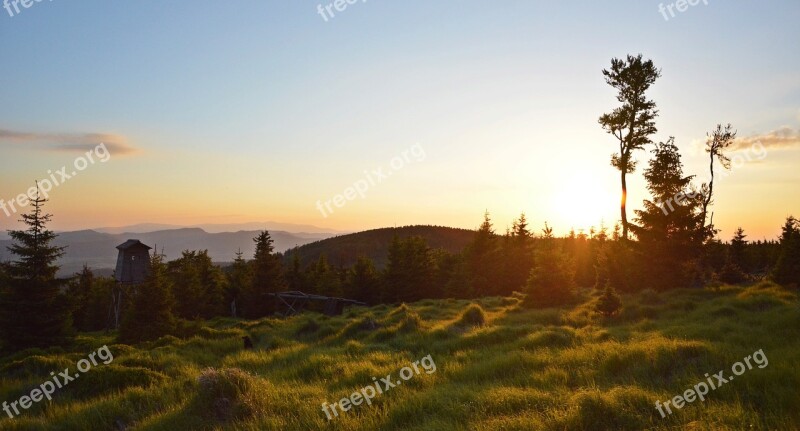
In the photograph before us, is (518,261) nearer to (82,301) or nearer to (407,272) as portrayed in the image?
(407,272)

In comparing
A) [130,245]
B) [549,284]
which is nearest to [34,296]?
[130,245]

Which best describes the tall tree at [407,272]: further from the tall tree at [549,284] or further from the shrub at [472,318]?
the shrub at [472,318]

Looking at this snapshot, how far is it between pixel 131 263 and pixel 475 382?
111 feet

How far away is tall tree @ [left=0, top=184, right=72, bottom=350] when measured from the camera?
21.9m

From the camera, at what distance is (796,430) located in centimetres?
523

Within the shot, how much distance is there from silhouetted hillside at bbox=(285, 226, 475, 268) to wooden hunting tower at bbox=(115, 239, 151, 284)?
70880 mm

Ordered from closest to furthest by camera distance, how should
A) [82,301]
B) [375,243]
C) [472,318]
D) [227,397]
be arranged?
[227,397], [472,318], [82,301], [375,243]

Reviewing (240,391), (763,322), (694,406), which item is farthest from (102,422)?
(763,322)

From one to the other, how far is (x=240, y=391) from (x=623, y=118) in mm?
28099

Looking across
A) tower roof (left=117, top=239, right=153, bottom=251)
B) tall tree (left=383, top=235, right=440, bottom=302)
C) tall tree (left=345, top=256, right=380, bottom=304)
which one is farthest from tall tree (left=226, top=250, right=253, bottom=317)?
tall tree (left=383, top=235, right=440, bottom=302)

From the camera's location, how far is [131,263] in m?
34.1

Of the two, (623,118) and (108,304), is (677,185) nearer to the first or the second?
(623,118)

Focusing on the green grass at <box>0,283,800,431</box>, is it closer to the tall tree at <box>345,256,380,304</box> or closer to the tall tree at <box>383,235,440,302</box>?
the tall tree at <box>383,235,440,302</box>

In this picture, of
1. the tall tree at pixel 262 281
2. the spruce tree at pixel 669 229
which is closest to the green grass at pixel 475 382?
the spruce tree at pixel 669 229
